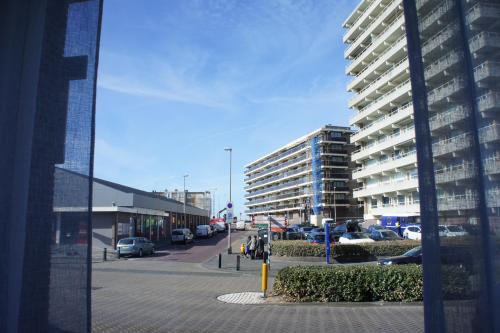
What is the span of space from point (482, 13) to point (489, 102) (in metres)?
0.49

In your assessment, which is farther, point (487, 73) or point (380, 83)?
point (380, 83)

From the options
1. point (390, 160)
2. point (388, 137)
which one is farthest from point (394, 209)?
point (388, 137)

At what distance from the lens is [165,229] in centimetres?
6059

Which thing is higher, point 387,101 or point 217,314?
point 387,101

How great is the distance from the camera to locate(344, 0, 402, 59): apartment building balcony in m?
62.6

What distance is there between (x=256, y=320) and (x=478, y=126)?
8.00 metres

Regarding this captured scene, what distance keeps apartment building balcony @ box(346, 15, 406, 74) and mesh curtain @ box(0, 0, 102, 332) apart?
5822 centimetres

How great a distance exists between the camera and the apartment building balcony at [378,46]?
60375mm

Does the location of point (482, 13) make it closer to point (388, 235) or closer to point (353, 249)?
point (353, 249)

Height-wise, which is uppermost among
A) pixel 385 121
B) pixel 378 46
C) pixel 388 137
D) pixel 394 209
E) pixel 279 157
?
pixel 378 46

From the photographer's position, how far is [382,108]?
6450 centimetres

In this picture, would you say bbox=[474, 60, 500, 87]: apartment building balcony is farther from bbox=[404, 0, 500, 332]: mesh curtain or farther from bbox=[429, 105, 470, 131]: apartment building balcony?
bbox=[429, 105, 470, 131]: apartment building balcony

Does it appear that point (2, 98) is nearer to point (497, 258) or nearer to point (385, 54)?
point (497, 258)

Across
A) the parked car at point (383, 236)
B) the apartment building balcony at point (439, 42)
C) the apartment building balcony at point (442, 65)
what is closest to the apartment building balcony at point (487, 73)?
the apartment building balcony at point (442, 65)
